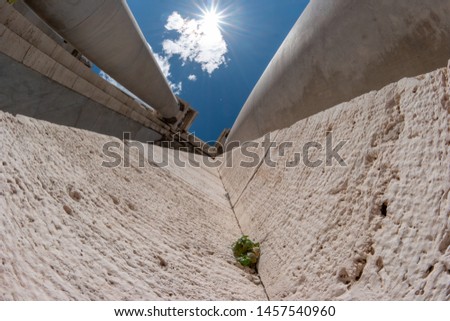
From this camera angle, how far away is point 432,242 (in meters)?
1.62

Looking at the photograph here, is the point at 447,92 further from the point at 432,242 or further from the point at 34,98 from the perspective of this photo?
the point at 34,98

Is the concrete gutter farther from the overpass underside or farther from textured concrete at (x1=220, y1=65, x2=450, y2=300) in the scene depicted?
textured concrete at (x1=220, y1=65, x2=450, y2=300)

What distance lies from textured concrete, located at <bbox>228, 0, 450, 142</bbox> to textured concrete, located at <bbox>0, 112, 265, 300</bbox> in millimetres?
2056

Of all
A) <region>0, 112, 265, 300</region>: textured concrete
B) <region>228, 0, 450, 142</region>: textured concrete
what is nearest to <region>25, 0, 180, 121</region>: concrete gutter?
<region>0, 112, 265, 300</region>: textured concrete

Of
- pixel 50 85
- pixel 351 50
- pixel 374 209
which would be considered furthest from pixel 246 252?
pixel 50 85

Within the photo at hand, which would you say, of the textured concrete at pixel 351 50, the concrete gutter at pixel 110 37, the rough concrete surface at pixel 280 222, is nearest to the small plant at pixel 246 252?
the rough concrete surface at pixel 280 222

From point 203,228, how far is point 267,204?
33.0 inches

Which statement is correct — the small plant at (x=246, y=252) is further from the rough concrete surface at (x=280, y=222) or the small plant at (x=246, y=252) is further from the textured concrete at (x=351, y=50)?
the textured concrete at (x=351, y=50)

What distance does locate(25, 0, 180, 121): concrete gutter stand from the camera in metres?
4.29

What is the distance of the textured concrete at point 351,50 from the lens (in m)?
2.30

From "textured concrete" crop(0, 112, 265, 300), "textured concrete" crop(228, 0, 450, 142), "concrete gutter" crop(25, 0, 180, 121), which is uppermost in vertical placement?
"textured concrete" crop(228, 0, 450, 142)

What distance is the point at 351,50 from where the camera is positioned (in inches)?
120

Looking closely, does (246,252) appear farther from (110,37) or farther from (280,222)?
(110,37)
